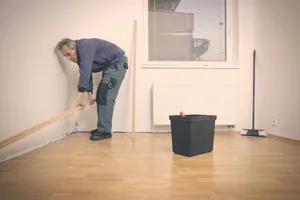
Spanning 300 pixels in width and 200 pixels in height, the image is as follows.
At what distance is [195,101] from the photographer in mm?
2461

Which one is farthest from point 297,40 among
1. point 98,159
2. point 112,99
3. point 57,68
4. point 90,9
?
point 57,68

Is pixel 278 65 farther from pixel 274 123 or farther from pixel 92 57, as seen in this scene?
pixel 92 57

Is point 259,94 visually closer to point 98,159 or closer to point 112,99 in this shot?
point 112,99

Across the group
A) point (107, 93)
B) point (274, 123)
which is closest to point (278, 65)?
point (274, 123)

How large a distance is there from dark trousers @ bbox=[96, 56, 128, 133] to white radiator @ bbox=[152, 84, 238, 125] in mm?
479

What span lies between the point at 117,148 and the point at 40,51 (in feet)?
4.90

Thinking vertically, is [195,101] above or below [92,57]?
below

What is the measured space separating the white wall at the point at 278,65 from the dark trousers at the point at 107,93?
164cm

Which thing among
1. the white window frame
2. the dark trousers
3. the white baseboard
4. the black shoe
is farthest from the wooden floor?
the white window frame

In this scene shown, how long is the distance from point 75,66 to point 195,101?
4.81 ft

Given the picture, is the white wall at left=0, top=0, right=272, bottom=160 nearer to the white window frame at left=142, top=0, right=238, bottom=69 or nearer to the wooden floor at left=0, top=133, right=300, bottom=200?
the white window frame at left=142, top=0, right=238, bottom=69

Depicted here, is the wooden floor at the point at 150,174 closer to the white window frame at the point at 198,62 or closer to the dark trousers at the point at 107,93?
the dark trousers at the point at 107,93

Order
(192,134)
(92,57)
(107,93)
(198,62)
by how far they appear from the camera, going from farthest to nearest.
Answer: (198,62), (107,93), (92,57), (192,134)

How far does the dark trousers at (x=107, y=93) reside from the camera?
2121 millimetres
